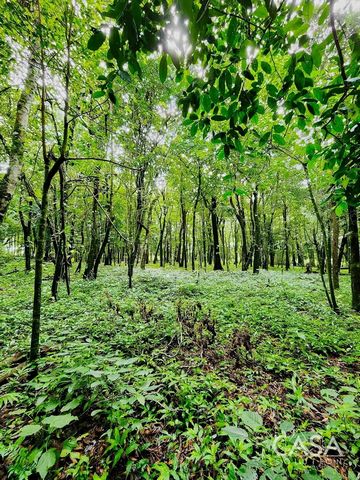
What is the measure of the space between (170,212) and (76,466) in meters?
26.5

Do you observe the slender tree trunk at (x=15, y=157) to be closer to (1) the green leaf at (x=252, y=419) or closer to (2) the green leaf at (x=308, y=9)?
(2) the green leaf at (x=308, y=9)

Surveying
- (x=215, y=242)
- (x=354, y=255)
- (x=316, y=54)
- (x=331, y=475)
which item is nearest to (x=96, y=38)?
(x=316, y=54)

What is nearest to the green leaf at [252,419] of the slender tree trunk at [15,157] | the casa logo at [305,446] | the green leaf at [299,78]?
the casa logo at [305,446]

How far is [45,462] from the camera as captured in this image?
5.40ft

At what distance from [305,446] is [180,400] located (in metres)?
1.23

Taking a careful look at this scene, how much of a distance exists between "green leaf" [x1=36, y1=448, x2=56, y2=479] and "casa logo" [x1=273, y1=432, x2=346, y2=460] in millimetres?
1767

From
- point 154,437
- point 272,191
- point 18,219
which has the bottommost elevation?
point 154,437

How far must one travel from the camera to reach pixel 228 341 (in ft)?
12.9

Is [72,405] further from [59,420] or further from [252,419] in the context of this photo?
[252,419]

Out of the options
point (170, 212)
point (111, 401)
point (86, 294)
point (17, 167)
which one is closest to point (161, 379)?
point (111, 401)

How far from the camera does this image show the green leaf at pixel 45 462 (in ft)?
5.18

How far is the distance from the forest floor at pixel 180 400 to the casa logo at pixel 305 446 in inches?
0.4

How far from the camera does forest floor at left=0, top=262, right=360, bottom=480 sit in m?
1.78

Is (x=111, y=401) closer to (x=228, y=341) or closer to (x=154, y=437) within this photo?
(x=154, y=437)
